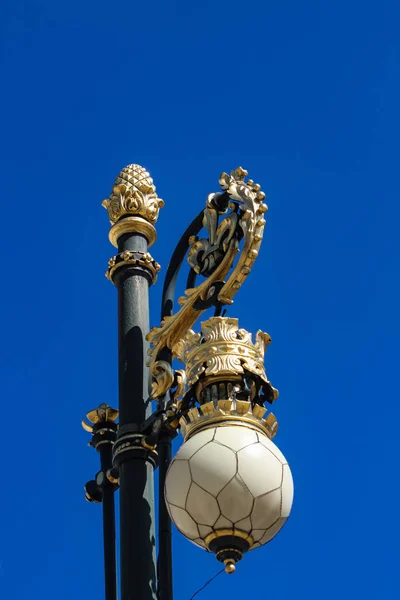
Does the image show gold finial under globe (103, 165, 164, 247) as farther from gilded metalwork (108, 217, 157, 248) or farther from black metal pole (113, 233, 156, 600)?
black metal pole (113, 233, 156, 600)

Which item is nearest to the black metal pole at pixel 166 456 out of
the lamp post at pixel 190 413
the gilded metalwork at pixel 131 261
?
the lamp post at pixel 190 413

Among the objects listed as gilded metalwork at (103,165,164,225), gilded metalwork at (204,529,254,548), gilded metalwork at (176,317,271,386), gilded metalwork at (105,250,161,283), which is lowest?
gilded metalwork at (204,529,254,548)

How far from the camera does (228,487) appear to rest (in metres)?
6.51

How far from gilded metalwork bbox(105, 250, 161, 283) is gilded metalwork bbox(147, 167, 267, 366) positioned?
27.7 inches

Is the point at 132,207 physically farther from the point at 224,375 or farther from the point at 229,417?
the point at 229,417

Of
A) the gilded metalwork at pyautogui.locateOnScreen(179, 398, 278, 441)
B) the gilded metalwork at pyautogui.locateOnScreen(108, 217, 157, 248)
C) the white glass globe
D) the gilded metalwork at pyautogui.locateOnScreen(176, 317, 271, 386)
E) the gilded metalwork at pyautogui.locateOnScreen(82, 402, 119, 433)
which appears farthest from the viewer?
the gilded metalwork at pyautogui.locateOnScreen(108, 217, 157, 248)

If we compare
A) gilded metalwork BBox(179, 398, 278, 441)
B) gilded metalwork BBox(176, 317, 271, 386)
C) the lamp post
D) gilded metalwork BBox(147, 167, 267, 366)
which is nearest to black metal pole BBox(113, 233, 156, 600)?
the lamp post

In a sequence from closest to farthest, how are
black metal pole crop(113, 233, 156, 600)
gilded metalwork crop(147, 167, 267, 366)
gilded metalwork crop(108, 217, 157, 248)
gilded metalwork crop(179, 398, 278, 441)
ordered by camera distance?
gilded metalwork crop(179, 398, 278, 441)
black metal pole crop(113, 233, 156, 600)
gilded metalwork crop(147, 167, 267, 366)
gilded metalwork crop(108, 217, 157, 248)

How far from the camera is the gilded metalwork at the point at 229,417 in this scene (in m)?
6.87

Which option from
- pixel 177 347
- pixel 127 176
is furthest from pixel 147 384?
pixel 127 176

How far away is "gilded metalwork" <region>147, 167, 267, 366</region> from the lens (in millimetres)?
7668

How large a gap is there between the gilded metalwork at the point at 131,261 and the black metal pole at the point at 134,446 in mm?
25

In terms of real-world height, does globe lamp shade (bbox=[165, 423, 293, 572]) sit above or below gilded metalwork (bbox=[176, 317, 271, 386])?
below

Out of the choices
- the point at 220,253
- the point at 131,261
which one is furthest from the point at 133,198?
the point at 220,253
